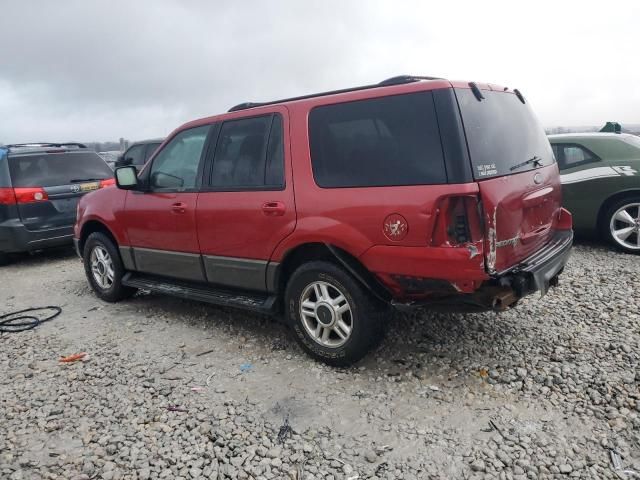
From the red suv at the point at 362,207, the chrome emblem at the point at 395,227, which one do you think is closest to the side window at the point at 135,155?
the red suv at the point at 362,207

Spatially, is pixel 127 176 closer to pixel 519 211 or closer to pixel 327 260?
pixel 327 260

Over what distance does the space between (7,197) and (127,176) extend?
139 inches

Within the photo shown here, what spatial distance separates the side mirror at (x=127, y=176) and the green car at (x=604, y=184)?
17.7 feet

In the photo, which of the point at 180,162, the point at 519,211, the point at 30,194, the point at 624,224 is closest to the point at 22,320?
the point at 180,162

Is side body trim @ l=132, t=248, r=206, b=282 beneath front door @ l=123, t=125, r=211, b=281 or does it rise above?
beneath

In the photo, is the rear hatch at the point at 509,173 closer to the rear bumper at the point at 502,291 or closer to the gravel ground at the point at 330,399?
the rear bumper at the point at 502,291

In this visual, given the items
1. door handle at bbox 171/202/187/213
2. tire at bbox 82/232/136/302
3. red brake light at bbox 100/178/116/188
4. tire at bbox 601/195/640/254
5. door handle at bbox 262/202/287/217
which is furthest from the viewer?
red brake light at bbox 100/178/116/188

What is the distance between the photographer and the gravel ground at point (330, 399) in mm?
2600

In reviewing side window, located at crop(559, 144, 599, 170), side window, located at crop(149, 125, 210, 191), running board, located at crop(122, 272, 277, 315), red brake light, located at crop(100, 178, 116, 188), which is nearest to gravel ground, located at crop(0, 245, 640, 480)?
running board, located at crop(122, 272, 277, 315)

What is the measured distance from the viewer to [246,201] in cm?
385

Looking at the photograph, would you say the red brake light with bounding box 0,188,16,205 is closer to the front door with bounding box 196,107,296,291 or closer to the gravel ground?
the gravel ground

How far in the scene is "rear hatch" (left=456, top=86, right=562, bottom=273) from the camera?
9.62 ft

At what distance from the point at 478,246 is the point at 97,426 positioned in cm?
256

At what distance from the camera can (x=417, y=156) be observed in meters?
3.02
